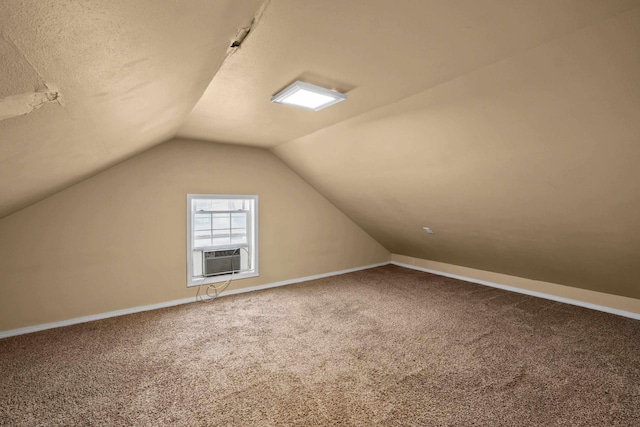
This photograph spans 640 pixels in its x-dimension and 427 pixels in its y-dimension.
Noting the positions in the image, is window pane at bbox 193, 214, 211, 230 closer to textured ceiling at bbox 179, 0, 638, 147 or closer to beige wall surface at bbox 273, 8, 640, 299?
beige wall surface at bbox 273, 8, 640, 299

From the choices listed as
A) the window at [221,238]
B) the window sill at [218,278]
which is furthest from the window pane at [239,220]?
the window sill at [218,278]

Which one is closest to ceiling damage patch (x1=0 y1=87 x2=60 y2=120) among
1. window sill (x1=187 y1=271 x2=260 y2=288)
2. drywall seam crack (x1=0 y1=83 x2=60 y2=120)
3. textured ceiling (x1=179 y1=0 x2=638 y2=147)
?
drywall seam crack (x1=0 y1=83 x2=60 y2=120)

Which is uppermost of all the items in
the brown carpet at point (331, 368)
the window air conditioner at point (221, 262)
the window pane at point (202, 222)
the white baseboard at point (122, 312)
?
the window pane at point (202, 222)

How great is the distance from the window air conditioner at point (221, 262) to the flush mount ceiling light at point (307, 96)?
8.70ft

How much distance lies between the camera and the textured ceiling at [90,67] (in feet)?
2.54

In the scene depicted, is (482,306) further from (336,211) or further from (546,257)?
(336,211)

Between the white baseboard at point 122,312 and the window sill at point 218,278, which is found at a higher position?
the window sill at point 218,278

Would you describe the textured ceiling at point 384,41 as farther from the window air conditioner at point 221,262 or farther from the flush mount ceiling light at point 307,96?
the window air conditioner at point 221,262

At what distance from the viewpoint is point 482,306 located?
3928 millimetres

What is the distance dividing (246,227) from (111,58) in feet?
12.3

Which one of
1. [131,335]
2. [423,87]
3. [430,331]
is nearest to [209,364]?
[131,335]

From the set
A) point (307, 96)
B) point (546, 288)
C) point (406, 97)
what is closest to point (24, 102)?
point (307, 96)

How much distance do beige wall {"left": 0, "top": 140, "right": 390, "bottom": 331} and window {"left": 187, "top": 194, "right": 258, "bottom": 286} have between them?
106 millimetres

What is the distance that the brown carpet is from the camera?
6.47 feet
